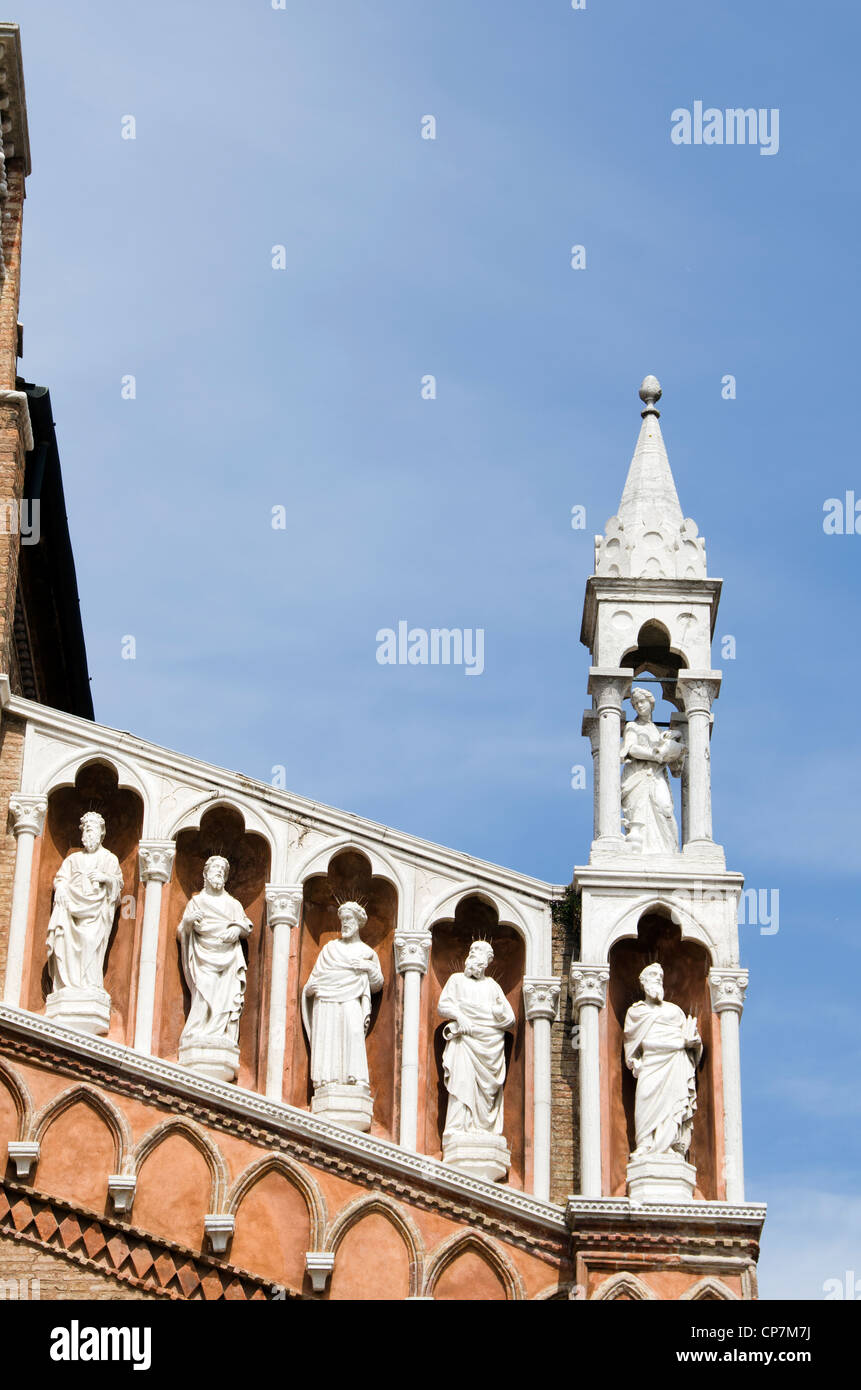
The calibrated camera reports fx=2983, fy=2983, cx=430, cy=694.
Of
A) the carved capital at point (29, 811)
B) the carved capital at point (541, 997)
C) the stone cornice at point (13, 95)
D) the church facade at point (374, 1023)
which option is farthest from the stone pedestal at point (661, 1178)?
the stone cornice at point (13, 95)

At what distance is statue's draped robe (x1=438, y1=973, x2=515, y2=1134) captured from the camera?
2020 cm

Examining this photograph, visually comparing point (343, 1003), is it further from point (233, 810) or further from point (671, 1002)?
point (671, 1002)

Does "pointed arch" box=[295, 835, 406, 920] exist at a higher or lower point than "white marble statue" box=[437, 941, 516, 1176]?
higher

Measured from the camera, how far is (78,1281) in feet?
62.5

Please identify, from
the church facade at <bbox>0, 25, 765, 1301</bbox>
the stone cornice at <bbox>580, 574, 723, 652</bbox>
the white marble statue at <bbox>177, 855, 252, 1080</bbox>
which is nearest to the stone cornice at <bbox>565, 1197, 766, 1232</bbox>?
the church facade at <bbox>0, 25, 765, 1301</bbox>

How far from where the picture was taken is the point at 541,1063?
20375mm

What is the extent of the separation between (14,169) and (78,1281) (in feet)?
30.7

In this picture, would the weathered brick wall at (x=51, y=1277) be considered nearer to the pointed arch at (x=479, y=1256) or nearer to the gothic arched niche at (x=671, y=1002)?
the pointed arch at (x=479, y=1256)

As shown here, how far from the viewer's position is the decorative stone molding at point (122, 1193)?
762 inches

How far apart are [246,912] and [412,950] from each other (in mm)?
1249

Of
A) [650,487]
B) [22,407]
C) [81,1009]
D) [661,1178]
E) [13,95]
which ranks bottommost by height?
[661,1178]

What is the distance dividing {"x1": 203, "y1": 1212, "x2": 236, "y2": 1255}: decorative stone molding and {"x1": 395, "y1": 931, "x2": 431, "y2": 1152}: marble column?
134cm

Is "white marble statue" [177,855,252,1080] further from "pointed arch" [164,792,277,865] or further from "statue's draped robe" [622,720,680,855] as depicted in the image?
"statue's draped robe" [622,720,680,855]

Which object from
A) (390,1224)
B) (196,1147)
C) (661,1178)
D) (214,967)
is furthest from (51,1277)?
(661,1178)
